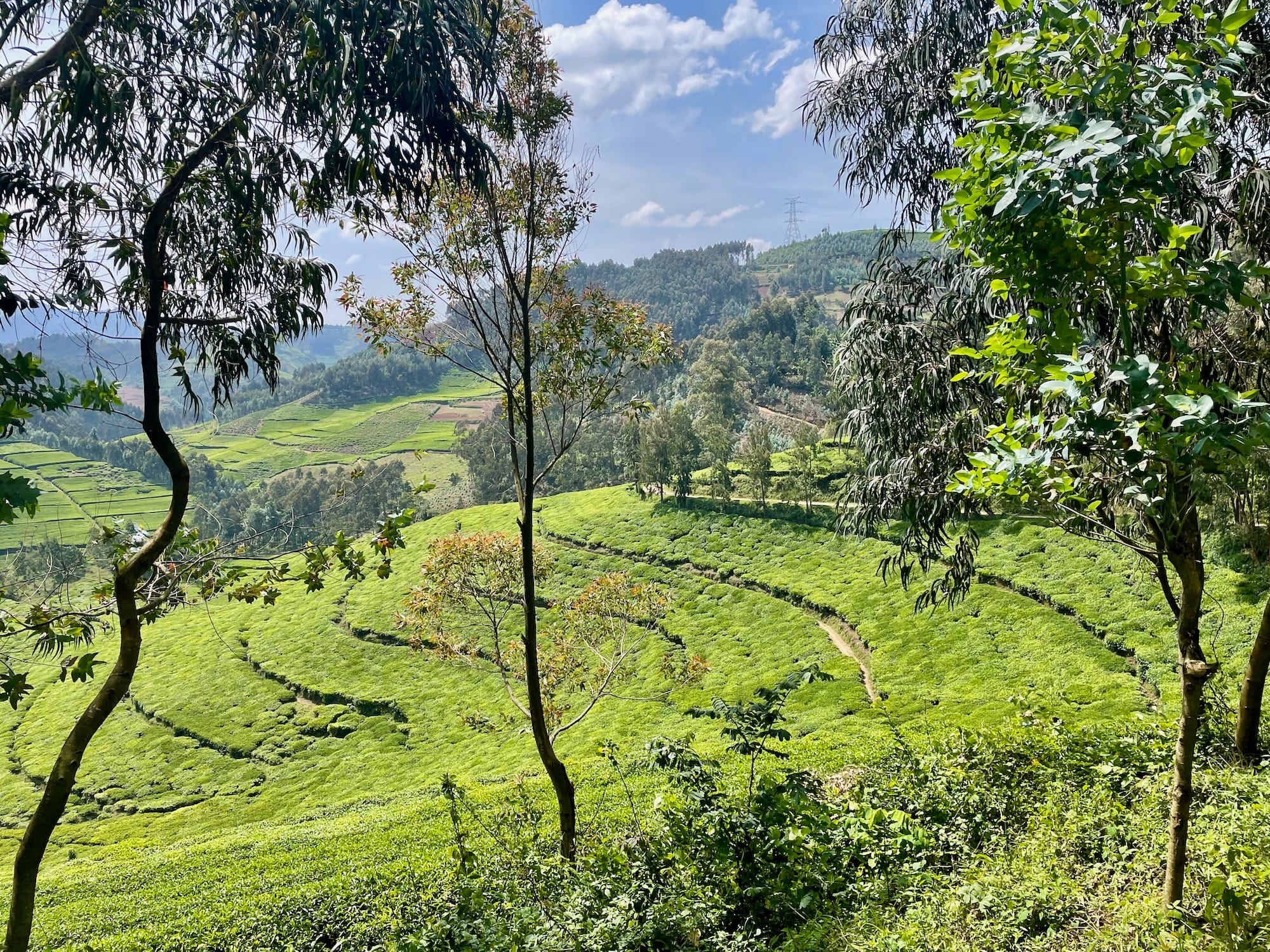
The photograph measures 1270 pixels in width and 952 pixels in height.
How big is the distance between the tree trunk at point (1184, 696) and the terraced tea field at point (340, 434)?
11686cm

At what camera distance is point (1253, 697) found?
22.5 ft

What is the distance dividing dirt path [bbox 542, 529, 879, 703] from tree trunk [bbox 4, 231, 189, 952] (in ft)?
89.1

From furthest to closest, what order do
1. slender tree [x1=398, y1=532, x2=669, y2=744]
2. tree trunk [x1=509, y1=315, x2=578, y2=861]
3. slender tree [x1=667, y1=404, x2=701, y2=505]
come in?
slender tree [x1=667, y1=404, x2=701, y2=505] < slender tree [x1=398, y1=532, x2=669, y2=744] < tree trunk [x1=509, y1=315, x2=578, y2=861]

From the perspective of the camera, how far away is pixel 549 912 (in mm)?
5316

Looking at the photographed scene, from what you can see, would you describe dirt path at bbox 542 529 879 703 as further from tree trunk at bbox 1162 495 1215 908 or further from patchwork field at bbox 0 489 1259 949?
tree trunk at bbox 1162 495 1215 908

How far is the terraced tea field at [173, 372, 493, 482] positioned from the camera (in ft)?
454

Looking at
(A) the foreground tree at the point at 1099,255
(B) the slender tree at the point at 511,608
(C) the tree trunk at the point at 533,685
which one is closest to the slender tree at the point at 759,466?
(B) the slender tree at the point at 511,608

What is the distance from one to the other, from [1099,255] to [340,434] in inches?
6659

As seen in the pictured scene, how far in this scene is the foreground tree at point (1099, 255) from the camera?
242 cm

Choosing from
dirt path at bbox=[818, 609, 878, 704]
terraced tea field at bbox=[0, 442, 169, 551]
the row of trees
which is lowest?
dirt path at bbox=[818, 609, 878, 704]

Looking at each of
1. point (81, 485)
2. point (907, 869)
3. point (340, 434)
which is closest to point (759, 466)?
point (907, 869)

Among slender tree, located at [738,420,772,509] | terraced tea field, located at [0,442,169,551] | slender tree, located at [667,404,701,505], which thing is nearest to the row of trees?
slender tree, located at [738,420,772,509]

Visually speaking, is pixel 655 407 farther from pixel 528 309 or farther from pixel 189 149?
pixel 189 149

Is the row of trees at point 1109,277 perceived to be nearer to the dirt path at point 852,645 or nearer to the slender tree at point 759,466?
the dirt path at point 852,645
